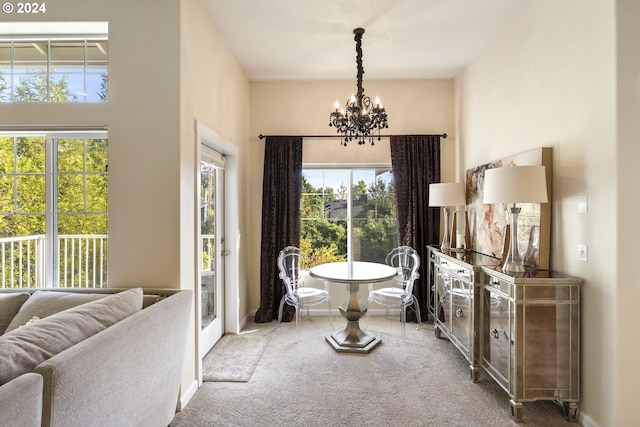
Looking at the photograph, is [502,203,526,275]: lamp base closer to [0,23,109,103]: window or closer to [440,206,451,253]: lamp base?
[440,206,451,253]: lamp base

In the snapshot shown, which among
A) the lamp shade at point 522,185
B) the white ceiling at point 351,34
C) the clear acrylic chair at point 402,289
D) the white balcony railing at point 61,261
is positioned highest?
the white ceiling at point 351,34

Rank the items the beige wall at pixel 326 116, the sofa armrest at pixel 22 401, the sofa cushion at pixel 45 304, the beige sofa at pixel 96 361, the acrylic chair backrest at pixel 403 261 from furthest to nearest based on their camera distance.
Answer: the beige wall at pixel 326 116
the acrylic chair backrest at pixel 403 261
the sofa cushion at pixel 45 304
the beige sofa at pixel 96 361
the sofa armrest at pixel 22 401

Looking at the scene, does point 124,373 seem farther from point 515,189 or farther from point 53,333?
point 515,189

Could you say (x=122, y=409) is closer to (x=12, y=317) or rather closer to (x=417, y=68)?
(x=12, y=317)

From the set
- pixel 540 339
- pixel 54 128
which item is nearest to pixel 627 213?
pixel 540 339

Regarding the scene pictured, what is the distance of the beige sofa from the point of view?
106cm

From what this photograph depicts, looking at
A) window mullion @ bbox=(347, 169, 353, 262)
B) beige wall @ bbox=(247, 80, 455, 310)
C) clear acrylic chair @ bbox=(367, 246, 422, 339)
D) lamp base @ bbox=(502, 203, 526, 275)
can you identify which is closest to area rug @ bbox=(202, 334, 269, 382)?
beige wall @ bbox=(247, 80, 455, 310)

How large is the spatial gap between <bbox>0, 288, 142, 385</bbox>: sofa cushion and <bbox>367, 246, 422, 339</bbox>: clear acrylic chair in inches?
97.8

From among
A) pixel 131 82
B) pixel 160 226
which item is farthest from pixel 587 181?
pixel 131 82

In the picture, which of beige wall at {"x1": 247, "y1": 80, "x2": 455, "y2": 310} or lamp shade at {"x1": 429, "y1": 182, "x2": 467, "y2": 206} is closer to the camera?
lamp shade at {"x1": 429, "y1": 182, "x2": 467, "y2": 206}

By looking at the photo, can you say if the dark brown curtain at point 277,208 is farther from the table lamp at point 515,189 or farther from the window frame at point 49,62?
the table lamp at point 515,189

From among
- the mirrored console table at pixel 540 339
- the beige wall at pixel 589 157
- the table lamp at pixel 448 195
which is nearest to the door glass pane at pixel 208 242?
the table lamp at pixel 448 195

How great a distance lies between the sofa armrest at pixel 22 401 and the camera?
92 cm

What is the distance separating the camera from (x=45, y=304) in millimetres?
1860
